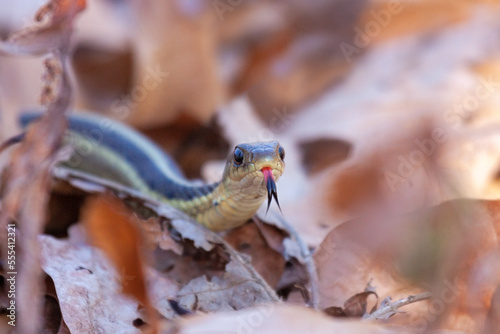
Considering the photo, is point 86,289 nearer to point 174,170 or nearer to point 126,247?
point 126,247

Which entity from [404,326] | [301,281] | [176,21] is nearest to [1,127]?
[176,21]

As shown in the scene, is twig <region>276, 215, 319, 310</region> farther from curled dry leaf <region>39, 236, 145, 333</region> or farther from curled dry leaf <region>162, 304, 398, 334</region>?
curled dry leaf <region>39, 236, 145, 333</region>

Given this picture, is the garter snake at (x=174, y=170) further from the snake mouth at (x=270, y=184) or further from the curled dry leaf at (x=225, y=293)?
the curled dry leaf at (x=225, y=293)

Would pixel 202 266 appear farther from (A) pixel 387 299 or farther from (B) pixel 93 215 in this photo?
(A) pixel 387 299

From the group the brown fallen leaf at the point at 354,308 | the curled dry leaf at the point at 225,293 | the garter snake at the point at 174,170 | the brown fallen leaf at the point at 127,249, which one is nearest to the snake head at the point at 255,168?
the garter snake at the point at 174,170

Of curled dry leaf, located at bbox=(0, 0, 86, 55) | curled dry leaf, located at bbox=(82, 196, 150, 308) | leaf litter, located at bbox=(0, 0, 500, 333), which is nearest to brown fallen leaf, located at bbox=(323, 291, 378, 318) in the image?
leaf litter, located at bbox=(0, 0, 500, 333)

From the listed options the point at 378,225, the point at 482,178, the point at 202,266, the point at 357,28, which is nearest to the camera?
the point at 378,225

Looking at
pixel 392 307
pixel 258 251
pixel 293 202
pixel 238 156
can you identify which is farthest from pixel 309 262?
pixel 293 202
